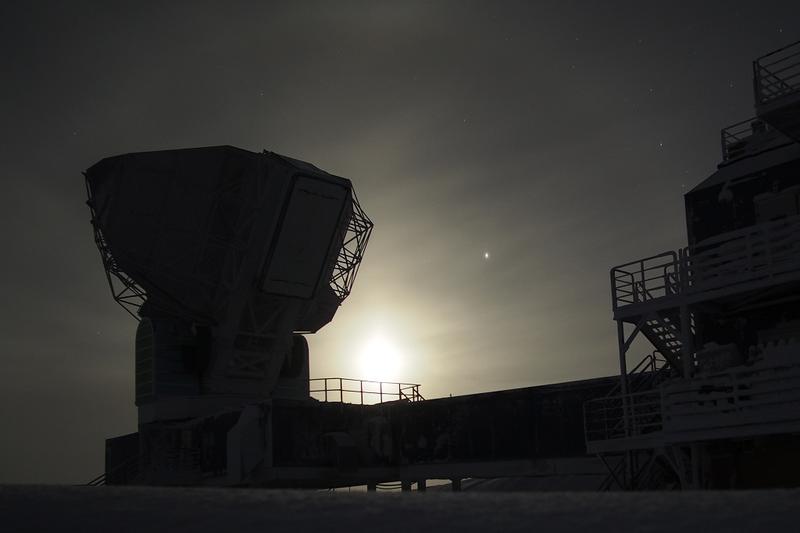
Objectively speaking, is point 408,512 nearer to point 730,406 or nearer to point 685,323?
point 730,406

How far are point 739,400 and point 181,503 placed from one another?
22.8m

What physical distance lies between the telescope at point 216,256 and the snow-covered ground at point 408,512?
4282 centimetres

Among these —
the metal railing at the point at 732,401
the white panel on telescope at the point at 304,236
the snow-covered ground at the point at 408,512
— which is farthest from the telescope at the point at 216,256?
the snow-covered ground at the point at 408,512

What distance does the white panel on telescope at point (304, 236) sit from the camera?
1865 inches

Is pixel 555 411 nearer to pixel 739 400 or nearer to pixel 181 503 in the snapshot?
pixel 739 400

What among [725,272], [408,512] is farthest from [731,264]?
[408,512]

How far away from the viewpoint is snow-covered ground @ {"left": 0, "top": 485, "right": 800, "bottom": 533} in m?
3.58

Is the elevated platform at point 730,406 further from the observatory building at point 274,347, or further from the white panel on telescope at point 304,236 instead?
the white panel on telescope at point 304,236

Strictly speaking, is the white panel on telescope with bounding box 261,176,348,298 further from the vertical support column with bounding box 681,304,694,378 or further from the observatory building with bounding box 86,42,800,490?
the vertical support column with bounding box 681,304,694,378

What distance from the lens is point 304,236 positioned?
158 ft

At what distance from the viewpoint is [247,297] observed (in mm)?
48438

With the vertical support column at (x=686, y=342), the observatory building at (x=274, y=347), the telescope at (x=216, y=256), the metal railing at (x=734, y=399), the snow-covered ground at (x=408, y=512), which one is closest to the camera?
the snow-covered ground at (x=408, y=512)

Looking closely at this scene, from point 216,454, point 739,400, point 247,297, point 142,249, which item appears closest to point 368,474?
point 216,454

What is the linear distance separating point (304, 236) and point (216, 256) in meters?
4.88
